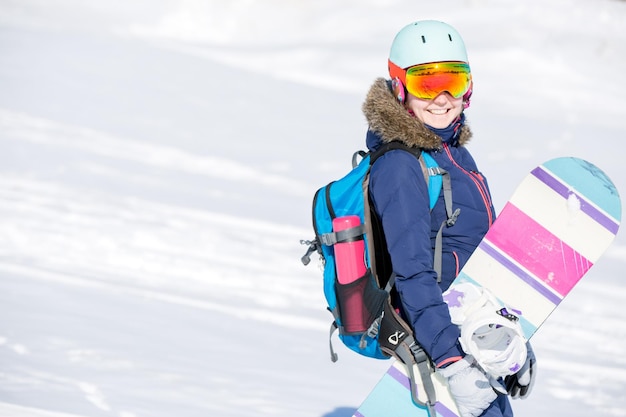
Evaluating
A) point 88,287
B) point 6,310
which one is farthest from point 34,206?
point 6,310

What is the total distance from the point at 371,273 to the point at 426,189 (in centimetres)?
33

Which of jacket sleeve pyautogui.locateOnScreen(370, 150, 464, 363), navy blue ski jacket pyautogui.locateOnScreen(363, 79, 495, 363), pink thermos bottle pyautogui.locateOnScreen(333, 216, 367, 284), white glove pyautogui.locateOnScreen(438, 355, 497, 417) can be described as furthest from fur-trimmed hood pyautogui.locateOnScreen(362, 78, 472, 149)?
white glove pyautogui.locateOnScreen(438, 355, 497, 417)

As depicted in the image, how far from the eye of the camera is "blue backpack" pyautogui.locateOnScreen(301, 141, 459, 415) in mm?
A: 3123

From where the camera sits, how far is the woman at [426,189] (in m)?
2.96

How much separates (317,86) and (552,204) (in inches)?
648

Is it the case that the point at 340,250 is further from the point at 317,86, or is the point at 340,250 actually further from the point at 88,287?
the point at 317,86

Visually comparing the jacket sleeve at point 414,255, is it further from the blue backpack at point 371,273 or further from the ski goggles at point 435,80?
the ski goggles at point 435,80

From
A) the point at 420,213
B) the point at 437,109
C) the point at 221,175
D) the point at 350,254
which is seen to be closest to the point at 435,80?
the point at 437,109

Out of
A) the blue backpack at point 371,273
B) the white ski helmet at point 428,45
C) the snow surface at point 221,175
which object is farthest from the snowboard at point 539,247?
the snow surface at point 221,175

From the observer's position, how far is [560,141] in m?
16.0

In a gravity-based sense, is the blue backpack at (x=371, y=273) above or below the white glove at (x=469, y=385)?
above

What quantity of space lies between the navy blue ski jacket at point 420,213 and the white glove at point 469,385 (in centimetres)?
4

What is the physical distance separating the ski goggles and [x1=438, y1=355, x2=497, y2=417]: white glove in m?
0.89

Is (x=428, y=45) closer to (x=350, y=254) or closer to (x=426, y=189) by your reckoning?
(x=426, y=189)
